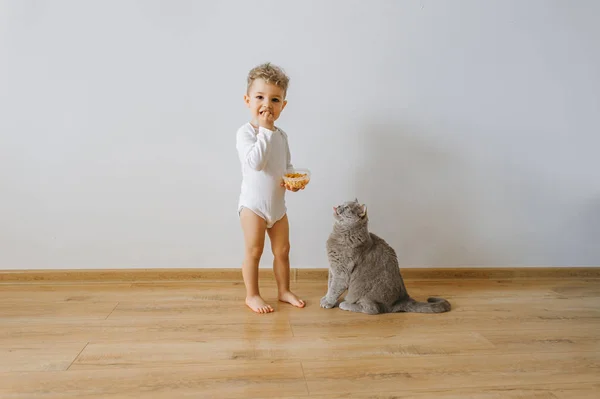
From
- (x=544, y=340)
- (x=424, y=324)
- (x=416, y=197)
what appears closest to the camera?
(x=544, y=340)

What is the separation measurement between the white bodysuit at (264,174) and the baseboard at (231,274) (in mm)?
462

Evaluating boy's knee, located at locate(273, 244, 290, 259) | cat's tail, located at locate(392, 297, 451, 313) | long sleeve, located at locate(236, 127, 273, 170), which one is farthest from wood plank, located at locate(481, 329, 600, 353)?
long sleeve, located at locate(236, 127, 273, 170)

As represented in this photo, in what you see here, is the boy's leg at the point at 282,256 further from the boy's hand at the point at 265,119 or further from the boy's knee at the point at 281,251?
the boy's hand at the point at 265,119

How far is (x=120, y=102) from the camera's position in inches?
88.9

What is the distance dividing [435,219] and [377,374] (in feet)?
3.92

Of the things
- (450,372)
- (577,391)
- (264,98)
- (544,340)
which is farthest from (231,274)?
(577,391)

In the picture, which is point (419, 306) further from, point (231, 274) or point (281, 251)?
point (231, 274)

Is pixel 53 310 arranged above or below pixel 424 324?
below

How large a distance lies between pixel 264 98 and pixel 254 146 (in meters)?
0.19

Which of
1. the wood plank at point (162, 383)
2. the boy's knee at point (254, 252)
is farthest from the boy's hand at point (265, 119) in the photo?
the wood plank at point (162, 383)

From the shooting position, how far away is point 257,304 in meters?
1.99

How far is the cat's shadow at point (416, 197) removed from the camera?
2402 mm

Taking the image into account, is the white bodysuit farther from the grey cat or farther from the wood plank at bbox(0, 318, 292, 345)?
the wood plank at bbox(0, 318, 292, 345)

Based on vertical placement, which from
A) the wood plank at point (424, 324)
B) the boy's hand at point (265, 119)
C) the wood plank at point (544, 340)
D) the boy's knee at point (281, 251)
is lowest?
the wood plank at point (424, 324)
